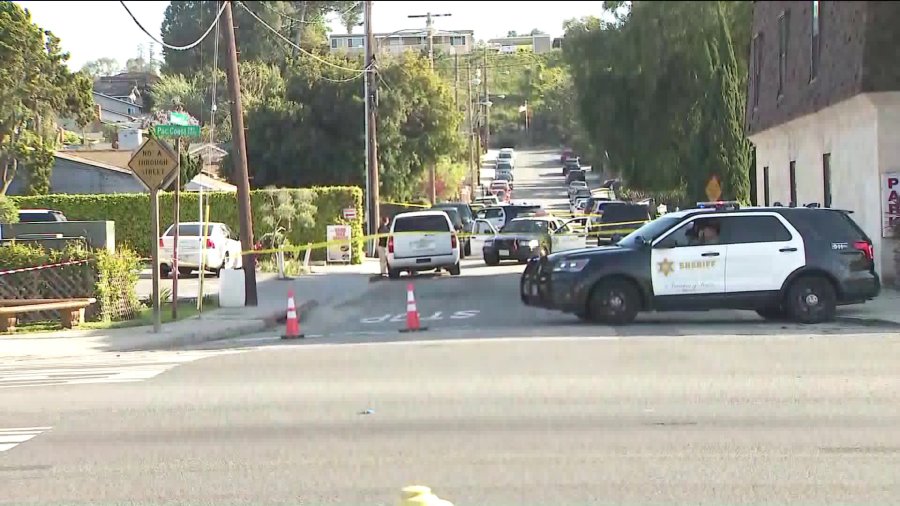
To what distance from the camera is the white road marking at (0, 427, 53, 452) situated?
9.17 m

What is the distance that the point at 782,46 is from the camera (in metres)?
4.18

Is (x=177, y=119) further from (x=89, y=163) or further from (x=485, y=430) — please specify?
(x=89, y=163)

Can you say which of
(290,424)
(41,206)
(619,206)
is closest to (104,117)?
(41,206)

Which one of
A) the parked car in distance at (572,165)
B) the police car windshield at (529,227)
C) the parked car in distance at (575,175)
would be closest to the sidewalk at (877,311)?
the police car windshield at (529,227)

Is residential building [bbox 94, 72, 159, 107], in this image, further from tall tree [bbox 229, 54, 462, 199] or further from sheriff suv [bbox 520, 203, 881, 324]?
sheriff suv [bbox 520, 203, 881, 324]

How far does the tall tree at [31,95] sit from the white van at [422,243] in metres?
17.1

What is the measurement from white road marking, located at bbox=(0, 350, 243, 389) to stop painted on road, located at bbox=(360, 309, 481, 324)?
187 inches

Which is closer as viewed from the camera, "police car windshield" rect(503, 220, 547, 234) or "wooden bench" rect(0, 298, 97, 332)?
"wooden bench" rect(0, 298, 97, 332)

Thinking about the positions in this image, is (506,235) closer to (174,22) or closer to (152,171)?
(174,22)

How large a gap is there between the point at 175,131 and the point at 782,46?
1538 cm

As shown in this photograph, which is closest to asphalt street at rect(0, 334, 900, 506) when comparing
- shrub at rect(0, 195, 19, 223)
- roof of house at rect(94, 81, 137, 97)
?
shrub at rect(0, 195, 19, 223)

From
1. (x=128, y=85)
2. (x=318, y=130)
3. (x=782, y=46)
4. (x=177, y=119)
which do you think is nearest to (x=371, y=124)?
(x=318, y=130)

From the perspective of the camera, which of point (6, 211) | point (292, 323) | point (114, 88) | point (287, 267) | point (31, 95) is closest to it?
point (292, 323)

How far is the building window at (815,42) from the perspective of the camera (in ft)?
9.91
